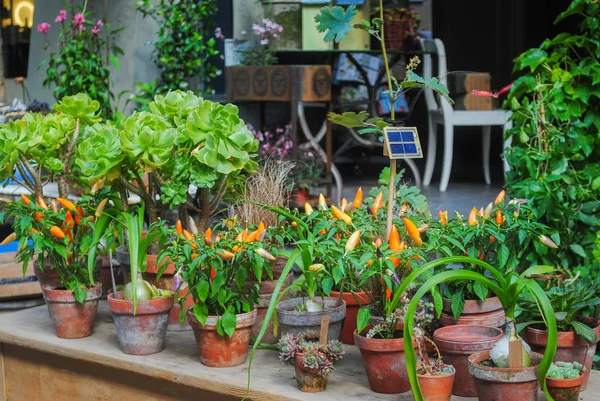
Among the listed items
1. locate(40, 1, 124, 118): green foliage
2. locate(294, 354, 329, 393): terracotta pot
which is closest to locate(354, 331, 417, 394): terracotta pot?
locate(294, 354, 329, 393): terracotta pot

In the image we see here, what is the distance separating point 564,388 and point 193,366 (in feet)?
3.48

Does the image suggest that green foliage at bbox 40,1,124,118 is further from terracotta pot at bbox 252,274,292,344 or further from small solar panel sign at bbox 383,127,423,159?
small solar panel sign at bbox 383,127,423,159

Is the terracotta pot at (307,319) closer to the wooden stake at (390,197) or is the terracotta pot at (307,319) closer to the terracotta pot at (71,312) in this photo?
the wooden stake at (390,197)

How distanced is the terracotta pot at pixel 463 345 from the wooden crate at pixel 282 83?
3490 mm

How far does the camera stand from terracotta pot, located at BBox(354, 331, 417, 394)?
2391 millimetres

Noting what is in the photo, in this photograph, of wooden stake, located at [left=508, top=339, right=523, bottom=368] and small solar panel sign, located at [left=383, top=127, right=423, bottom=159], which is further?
small solar panel sign, located at [left=383, top=127, right=423, bottom=159]

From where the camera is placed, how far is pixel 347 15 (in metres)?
2.67

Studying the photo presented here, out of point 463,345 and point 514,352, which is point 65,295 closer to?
point 463,345

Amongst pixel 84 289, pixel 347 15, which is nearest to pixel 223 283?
pixel 84 289

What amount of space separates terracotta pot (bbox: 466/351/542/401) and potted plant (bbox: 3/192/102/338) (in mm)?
1369

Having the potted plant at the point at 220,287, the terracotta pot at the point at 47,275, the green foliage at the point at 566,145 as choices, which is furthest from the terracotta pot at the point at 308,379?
the green foliage at the point at 566,145

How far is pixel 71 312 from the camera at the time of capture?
3029mm

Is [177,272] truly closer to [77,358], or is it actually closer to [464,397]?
[77,358]

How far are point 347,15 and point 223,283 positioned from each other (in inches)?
33.7
